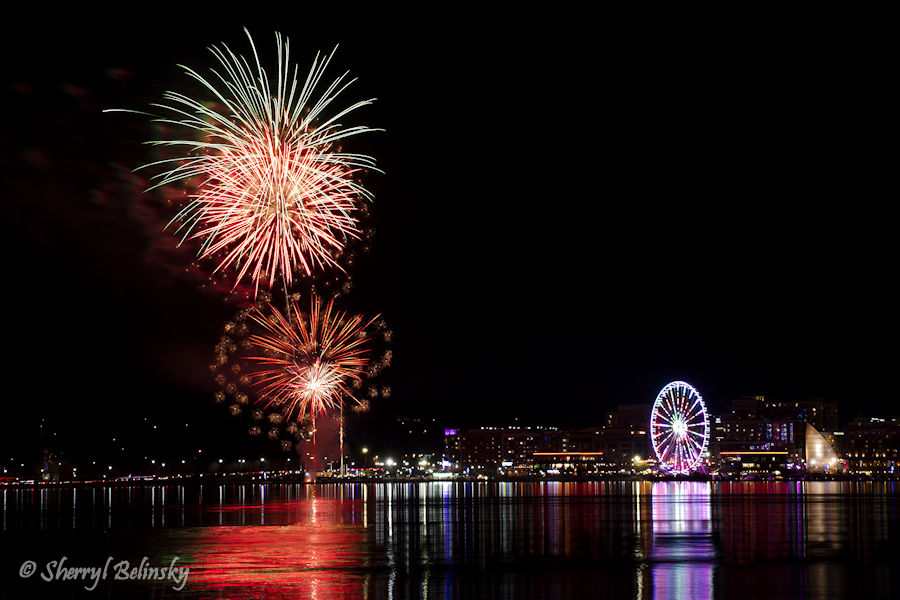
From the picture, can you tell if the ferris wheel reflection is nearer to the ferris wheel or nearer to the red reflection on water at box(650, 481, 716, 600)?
the red reflection on water at box(650, 481, 716, 600)

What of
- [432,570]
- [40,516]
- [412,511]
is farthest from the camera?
[412,511]

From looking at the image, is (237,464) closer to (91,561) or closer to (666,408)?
(666,408)

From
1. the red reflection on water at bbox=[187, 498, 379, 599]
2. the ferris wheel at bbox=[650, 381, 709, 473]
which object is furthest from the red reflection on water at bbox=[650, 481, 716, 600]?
the ferris wheel at bbox=[650, 381, 709, 473]

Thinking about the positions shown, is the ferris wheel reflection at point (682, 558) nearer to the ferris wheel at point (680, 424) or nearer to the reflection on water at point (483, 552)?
the reflection on water at point (483, 552)

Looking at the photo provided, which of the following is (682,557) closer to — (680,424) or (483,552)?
(483,552)

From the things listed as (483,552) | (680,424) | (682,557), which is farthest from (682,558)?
(680,424)

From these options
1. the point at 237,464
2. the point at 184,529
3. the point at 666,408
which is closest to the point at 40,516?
the point at 184,529

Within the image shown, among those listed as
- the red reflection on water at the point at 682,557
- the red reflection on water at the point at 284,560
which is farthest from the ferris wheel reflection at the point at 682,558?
the red reflection on water at the point at 284,560
